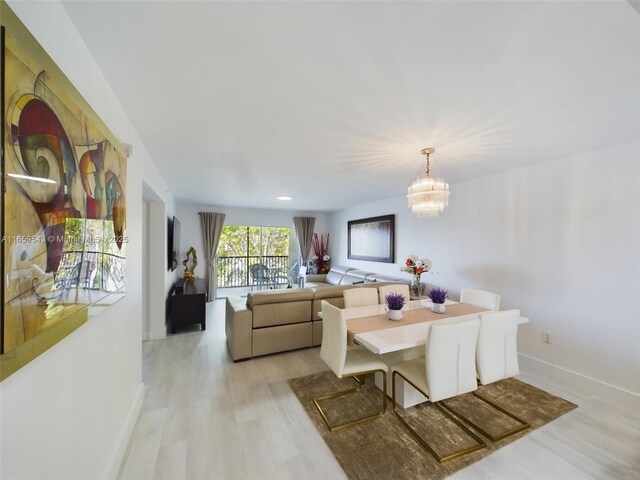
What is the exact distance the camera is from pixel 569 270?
2660 mm

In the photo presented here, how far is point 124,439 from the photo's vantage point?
1.71m

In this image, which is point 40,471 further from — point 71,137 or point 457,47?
point 457,47

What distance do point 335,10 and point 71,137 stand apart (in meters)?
1.14

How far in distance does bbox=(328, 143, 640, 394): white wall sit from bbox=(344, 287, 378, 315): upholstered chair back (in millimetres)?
1582

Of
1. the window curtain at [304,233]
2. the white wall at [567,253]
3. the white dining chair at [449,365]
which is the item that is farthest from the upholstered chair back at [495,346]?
the window curtain at [304,233]

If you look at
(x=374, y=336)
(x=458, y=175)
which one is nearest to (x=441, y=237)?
(x=458, y=175)

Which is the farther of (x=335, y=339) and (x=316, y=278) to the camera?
(x=316, y=278)

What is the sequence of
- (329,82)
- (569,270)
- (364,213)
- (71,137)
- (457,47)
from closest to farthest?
1. (71,137)
2. (457,47)
3. (329,82)
4. (569,270)
5. (364,213)

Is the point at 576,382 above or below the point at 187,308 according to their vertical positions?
below

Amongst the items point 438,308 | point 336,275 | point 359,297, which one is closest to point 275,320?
point 359,297

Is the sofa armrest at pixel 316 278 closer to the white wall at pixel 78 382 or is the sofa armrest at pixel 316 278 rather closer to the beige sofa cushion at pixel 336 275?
the beige sofa cushion at pixel 336 275

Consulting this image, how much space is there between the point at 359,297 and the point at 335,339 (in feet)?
3.26

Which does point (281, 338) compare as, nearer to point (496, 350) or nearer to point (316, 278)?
point (496, 350)

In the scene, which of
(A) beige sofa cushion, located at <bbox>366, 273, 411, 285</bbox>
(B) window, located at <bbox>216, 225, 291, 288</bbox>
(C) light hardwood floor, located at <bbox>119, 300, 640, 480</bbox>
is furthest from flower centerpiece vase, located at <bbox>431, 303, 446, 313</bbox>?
(B) window, located at <bbox>216, 225, 291, 288</bbox>
